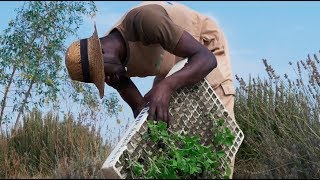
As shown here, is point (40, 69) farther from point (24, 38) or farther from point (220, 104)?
point (220, 104)

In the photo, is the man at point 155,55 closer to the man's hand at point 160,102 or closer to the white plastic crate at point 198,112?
the man's hand at point 160,102

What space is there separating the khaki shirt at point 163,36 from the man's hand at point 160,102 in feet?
1.22

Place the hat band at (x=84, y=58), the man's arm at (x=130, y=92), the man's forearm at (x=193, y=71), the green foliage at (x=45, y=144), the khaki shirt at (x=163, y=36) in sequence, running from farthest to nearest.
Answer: the green foliage at (x=45, y=144) < the man's arm at (x=130, y=92) < the hat band at (x=84, y=58) < the khaki shirt at (x=163, y=36) < the man's forearm at (x=193, y=71)

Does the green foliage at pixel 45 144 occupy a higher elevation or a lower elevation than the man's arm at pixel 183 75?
lower

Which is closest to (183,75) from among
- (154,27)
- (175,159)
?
(154,27)

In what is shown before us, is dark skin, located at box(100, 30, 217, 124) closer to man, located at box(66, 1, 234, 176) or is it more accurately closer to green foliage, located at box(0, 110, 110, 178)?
man, located at box(66, 1, 234, 176)

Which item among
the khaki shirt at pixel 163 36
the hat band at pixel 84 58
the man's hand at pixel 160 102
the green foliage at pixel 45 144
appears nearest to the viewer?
the man's hand at pixel 160 102

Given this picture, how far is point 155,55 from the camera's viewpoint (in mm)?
4828

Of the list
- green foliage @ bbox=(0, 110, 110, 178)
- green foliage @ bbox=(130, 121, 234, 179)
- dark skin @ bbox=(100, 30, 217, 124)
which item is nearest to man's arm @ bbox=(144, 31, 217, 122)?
dark skin @ bbox=(100, 30, 217, 124)

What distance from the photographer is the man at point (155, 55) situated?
4.32 metres

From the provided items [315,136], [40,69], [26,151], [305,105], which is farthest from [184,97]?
[40,69]

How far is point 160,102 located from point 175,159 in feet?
1.29

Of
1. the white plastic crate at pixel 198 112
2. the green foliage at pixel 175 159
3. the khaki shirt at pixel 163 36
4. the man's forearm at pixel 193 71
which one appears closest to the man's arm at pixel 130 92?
the khaki shirt at pixel 163 36

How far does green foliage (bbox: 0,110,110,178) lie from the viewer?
6.48 m
